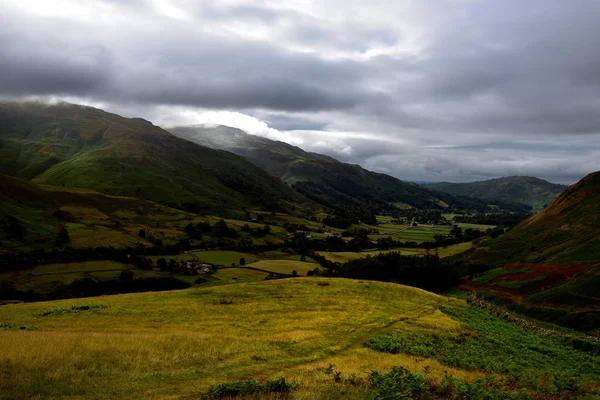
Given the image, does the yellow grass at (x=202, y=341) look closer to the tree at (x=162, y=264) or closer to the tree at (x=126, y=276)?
the tree at (x=126, y=276)

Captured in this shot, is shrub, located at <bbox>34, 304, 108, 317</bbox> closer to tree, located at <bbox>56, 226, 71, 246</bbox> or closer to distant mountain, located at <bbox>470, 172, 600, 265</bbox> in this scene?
distant mountain, located at <bbox>470, 172, 600, 265</bbox>

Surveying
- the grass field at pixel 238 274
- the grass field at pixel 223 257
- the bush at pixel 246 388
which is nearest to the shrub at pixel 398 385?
the bush at pixel 246 388

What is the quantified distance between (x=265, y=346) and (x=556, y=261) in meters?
111

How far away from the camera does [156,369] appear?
76.6 ft

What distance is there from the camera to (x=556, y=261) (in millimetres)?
111812

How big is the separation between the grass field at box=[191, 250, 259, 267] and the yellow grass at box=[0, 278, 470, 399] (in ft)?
379

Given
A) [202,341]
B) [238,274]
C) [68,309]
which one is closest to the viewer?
[202,341]

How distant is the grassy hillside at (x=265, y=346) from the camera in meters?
20.9

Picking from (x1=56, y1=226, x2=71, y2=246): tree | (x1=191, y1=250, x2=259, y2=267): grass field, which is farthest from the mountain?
(x1=56, y1=226, x2=71, y2=246): tree

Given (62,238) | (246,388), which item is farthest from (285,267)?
(246,388)

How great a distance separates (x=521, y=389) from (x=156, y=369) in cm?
2285

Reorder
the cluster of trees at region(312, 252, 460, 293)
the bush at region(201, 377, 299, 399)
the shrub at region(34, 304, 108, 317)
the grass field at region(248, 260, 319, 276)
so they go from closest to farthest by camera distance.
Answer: the bush at region(201, 377, 299, 399) → the shrub at region(34, 304, 108, 317) → the cluster of trees at region(312, 252, 460, 293) → the grass field at region(248, 260, 319, 276)

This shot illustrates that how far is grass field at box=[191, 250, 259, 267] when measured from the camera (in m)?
176

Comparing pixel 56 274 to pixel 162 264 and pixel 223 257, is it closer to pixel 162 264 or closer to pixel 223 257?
pixel 162 264
